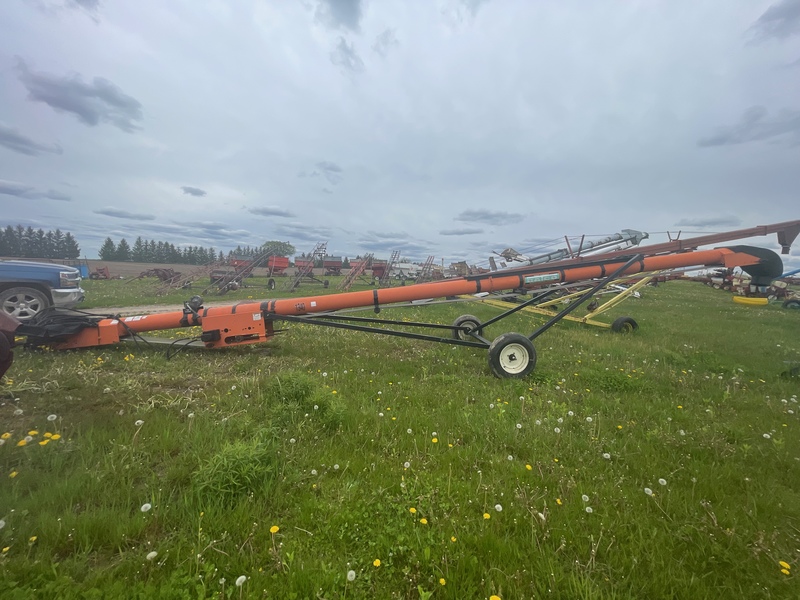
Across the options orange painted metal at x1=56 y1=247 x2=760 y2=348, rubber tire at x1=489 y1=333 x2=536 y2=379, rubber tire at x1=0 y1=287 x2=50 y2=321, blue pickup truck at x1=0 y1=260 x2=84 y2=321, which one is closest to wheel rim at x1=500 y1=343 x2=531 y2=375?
rubber tire at x1=489 y1=333 x2=536 y2=379

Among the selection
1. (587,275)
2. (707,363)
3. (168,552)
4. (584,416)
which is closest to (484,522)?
(168,552)

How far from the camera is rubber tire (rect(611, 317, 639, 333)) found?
10.6 metres

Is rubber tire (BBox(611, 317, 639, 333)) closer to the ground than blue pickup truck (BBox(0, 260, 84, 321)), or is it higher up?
closer to the ground

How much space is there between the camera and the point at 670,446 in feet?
12.3

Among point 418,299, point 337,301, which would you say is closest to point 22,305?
point 337,301

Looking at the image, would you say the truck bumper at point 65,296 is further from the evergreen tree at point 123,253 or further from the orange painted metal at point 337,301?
the evergreen tree at point 123,253

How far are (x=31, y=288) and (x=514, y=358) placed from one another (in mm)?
13595

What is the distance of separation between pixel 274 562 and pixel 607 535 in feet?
7.83

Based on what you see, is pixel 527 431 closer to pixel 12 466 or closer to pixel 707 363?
pixel 12 466

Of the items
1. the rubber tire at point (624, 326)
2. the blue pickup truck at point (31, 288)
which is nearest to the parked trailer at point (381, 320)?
the rubber tire at point (624, 326)

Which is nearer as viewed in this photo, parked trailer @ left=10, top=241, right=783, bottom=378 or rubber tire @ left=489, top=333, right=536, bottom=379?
rubber tire @ left=489, top=333, right=536, bottom=379

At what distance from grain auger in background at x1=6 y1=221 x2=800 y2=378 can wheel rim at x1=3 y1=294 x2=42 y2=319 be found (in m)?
4.72

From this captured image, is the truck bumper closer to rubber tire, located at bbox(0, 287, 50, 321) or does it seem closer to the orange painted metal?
rubber tire, located at bbox(0, 287, 50, 321)

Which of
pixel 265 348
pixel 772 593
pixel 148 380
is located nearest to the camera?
pixel 772 593
